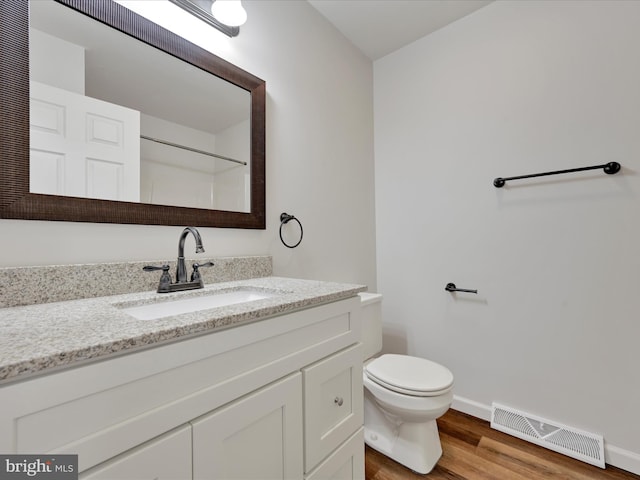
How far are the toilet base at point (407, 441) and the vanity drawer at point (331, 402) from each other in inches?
19.2

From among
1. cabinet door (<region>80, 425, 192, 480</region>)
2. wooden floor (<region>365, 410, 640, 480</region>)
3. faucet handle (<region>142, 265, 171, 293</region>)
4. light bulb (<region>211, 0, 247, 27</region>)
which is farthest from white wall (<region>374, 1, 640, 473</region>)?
cabinet door (<region>80, 425, 192, 480</region>)

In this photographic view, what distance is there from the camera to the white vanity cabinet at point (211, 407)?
454mm

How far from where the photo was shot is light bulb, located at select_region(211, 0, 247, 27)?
1.22 m

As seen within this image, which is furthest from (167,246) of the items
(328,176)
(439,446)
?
(439,446)

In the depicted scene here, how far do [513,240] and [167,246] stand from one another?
1.81 meters

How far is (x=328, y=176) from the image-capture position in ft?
6.09

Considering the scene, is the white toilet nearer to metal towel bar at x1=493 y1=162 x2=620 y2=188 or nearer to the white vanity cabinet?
the white vanity cabinet

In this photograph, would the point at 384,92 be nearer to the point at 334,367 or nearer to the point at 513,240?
the point at 513,240

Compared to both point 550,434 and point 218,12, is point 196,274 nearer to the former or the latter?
point 218,12

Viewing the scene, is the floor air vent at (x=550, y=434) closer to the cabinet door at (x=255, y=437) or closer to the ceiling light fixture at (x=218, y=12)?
→ the cabinet door at (x=255, y=437)

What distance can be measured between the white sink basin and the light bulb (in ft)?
3.79

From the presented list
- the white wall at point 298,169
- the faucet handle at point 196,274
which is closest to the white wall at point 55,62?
the white wall at point 298,169

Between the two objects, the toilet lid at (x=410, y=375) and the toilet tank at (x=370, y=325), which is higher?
the toilet tank at (x=370, y=325)

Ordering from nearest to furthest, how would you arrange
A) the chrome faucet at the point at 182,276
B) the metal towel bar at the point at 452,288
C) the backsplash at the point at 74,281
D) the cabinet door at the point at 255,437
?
the cabinet door at the point at 255,437 < the backsplash at the point at 74,281 < the chrome faucet at the point at 182,276 < the metal towel bar at the point at 452,288
